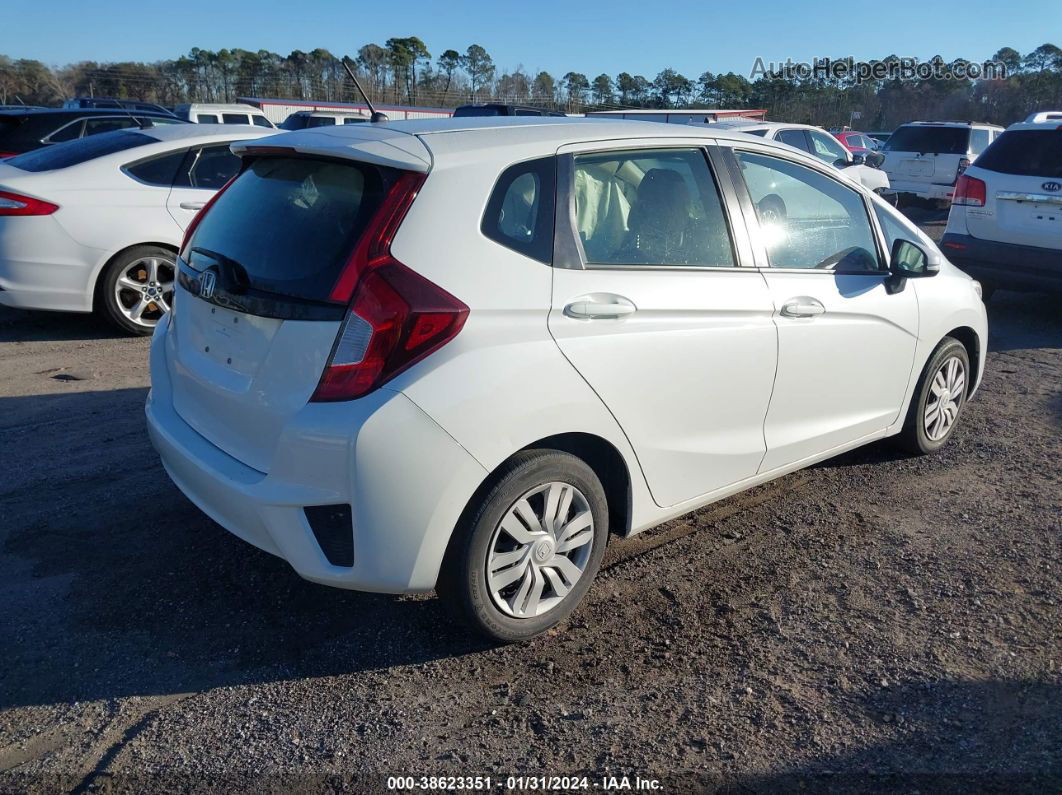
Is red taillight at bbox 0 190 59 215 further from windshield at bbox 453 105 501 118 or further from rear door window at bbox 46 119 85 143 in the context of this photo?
windshield at bbox 453 105 501 118

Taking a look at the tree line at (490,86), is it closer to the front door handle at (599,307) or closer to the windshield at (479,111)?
the windshield at (479,111)

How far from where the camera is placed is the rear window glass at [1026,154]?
820 centimetres

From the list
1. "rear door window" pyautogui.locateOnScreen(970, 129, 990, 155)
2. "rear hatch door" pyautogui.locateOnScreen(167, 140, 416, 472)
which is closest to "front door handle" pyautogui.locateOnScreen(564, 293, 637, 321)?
"rear hatch door" pyautogui.locateOnScreen(167, 140, 416, 472)

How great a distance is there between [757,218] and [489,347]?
1603 millimetres

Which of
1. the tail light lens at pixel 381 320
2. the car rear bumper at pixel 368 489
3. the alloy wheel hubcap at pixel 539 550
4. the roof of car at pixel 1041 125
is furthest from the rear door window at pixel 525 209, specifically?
the roof of car at pixel 1041 125

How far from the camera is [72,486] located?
14.2ft

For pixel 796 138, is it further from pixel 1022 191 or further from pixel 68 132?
pixel 68 132

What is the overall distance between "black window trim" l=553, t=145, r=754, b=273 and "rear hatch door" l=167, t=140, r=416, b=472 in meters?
0.64

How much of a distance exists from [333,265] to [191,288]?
33.9 inches

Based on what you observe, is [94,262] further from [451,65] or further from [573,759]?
[451,65]

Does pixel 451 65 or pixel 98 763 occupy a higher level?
pixel 451 65

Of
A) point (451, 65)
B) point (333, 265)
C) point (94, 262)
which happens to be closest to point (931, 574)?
point (333, 265)

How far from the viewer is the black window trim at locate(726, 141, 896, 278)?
3797mm

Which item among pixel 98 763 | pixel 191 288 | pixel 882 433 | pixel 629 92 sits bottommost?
pixel 98 763
